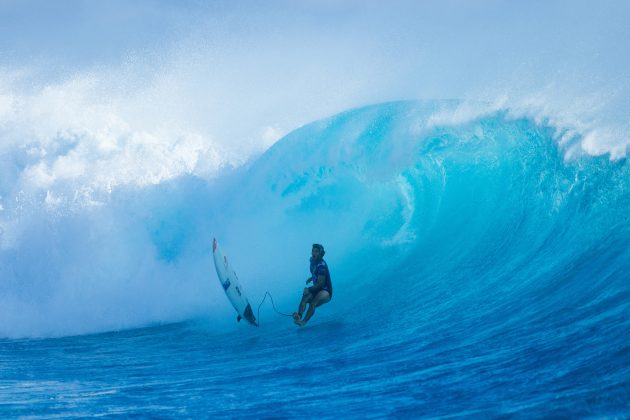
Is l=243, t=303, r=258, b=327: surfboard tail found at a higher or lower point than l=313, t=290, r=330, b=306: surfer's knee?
higher

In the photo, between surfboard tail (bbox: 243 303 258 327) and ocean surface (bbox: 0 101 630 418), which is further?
surfboard tail (bbox: 243 303 258 327)

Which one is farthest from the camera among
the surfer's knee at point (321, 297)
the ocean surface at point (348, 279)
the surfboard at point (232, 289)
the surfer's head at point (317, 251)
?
the surfboard at point (232, 289)

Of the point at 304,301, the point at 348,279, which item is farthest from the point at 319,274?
the point at 348,279

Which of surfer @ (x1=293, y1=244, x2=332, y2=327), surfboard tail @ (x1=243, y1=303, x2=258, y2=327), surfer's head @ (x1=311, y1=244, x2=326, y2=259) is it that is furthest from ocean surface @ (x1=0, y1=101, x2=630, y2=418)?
surfer's head @ (x1=311, y1=244, x2=326, y2=259)

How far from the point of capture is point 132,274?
10.4 meters

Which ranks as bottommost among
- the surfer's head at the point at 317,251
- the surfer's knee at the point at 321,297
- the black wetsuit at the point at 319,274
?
the surfer's knee at the point at 321,297

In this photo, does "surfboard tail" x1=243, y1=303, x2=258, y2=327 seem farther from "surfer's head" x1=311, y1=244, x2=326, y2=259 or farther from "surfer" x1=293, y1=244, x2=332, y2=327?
"surfer's head" x1=311, y1=244, x2=326, y2=259

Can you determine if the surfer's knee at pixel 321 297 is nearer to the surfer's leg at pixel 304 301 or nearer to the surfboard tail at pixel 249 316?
the surfer's leg at pixel 304 301

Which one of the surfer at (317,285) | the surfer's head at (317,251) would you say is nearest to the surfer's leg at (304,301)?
the surfer at (317,285)

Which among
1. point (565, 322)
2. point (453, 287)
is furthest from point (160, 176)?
point (565, 322)

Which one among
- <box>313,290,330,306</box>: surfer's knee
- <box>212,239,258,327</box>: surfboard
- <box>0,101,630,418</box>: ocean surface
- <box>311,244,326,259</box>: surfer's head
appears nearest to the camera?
<box>0,101,630,418</box>: ocean surface

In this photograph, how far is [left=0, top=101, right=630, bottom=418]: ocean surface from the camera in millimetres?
4871

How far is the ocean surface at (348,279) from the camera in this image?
4871mm

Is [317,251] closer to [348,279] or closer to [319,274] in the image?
[319,274]
